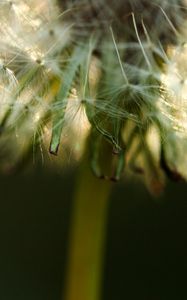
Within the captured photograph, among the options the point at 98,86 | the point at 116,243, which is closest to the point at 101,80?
the point at 98,86

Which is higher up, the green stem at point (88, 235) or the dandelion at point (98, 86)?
the dandelion at point (98, 86)

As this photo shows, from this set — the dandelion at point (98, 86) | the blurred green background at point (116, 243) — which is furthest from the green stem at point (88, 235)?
the blurred green background at point (116, 243)

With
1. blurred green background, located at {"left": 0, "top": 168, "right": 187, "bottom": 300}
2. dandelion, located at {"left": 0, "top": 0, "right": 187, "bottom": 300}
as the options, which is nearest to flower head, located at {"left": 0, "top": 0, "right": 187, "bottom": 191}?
dandelion, located at {"left": 0, "top": 0, "right": 187, "bottom": 300}

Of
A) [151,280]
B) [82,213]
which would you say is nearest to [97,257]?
[82,213]

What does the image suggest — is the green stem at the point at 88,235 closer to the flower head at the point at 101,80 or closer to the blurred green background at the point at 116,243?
the flower head at the point at 101,80

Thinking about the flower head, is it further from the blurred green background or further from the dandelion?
the blurred green background

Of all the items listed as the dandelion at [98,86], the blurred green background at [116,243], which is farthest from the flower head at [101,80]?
the blurred green background at [116,243]

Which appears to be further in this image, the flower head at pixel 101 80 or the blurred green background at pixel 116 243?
the blurred green background at pixel 116 243

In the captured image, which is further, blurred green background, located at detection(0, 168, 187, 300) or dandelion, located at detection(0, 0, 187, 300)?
blurred green background, located at detection(0, 168, 187, 300)
